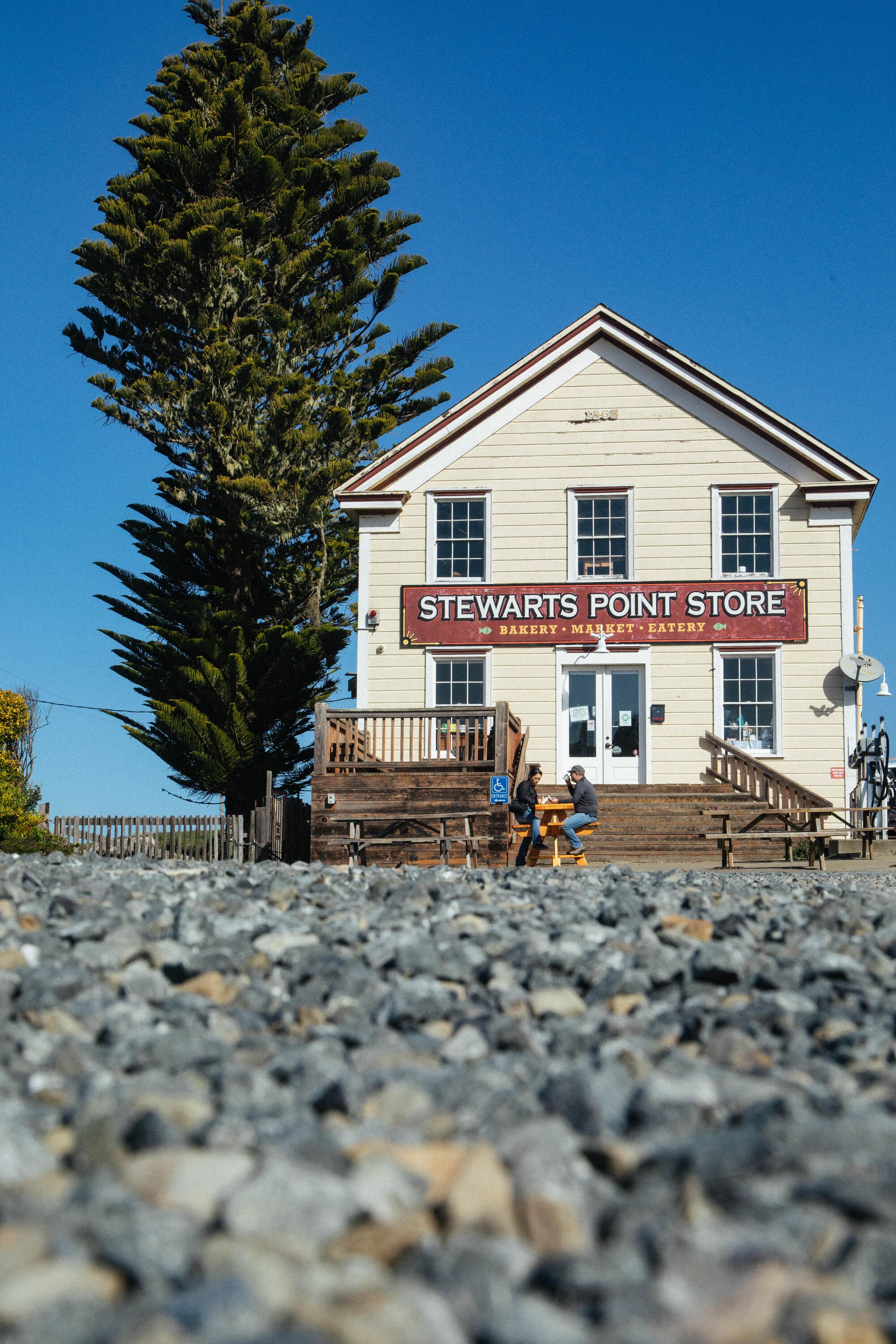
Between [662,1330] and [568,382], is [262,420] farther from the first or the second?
[662,1330]

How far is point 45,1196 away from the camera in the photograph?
210cm

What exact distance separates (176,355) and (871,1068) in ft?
75.8

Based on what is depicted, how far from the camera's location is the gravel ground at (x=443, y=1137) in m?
1.72

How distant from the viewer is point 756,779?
17656 millimetres

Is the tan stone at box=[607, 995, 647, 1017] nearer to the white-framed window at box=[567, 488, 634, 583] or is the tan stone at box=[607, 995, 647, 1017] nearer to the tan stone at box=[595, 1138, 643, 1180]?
the tan stone at box=[595, 1138, 643, 1180]

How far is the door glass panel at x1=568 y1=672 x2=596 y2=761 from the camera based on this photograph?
62.5ft

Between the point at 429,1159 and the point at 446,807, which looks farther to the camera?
the point at 446,807

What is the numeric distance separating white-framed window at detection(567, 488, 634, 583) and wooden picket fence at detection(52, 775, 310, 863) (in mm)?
5859

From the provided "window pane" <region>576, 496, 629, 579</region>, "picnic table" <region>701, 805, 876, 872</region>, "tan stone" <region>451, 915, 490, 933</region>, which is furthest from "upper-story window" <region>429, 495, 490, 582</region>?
"tan stone" <region>451, 915, 490, 933</region>

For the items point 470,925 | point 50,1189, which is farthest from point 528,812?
point 50,1189

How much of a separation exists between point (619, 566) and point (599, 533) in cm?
63

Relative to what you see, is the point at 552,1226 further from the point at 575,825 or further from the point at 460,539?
the point at 460,539

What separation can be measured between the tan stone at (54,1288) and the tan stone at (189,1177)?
0.84ft

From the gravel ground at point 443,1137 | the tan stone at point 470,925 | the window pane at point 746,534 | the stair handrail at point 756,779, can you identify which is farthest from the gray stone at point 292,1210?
the window pane at point 746,534
